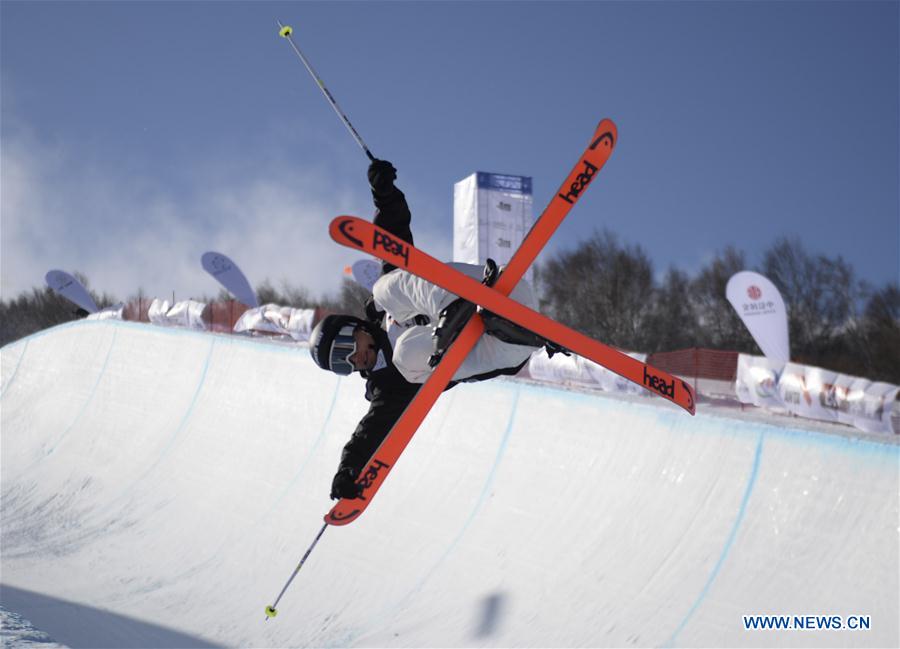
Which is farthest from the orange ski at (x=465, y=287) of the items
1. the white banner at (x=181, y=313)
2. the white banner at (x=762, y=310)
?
the white banner at (x=181, y=313)

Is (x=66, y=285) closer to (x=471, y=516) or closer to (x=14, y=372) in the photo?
(x=14, y=372)

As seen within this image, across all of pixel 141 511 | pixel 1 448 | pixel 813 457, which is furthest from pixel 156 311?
pixel 813 457

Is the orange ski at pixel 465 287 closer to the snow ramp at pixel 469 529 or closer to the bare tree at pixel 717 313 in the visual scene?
the snow ramp at pixel 469 529

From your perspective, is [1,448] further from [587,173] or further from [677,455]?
[587,173]

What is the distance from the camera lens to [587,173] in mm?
3236

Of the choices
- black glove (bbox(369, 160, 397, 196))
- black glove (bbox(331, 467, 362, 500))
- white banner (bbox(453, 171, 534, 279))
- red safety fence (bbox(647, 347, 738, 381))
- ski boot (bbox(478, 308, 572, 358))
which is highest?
white banner (bbox(453, 171, 534, 279))

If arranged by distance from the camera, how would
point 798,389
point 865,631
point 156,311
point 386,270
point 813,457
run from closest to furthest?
point 386,270, point 865,631, point 813,457, point 798,389, point 156,311

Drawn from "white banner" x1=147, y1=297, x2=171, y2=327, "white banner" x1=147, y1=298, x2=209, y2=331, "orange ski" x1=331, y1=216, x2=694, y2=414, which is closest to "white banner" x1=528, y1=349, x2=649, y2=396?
"orange ski" x1=331, y1=216, x2=694, y2=414

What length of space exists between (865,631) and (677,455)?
172 cm

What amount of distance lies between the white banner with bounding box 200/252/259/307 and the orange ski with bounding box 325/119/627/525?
14.7 meters

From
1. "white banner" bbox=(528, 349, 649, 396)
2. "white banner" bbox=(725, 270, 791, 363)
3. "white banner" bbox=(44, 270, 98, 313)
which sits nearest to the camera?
"white banner" bbox=(528, 349, 649, 396)

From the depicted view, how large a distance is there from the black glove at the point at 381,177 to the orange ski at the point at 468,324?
0.47m

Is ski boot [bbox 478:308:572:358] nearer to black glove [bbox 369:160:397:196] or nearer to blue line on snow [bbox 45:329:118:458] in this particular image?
black glove [bbox 369:160:397:196]

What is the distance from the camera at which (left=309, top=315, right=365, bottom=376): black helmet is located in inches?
126
